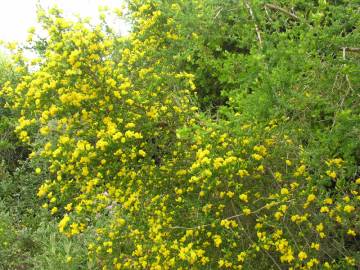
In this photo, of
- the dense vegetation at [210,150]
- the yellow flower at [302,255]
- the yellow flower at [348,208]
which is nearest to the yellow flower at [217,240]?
the dense vegetation at [210,150]

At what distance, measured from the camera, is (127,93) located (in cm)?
278

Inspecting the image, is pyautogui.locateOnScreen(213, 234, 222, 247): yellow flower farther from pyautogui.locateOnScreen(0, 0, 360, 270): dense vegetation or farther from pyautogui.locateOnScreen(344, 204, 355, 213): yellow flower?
pyautogui.locateOnScreen(344, 204, 355, 213): yellow flower

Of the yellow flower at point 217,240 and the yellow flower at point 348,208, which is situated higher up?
the yellow flower at point 217,240

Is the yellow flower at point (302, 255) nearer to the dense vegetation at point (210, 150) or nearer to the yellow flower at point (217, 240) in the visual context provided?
Result: the dense vegetation at point (210, 150)

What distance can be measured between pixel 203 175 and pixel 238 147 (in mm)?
361

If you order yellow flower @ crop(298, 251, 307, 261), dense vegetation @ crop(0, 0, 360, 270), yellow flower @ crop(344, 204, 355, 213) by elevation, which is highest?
dense vegetation @ crop(0, 0, 360, 270)

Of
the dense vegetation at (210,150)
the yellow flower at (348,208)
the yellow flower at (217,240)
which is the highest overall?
the dense vegetation at (210,150)

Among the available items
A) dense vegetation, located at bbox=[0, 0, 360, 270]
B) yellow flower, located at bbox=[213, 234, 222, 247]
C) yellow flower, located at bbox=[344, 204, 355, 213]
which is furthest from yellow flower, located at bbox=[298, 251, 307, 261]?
yellow flower, located at bbox=[213, 234, 222, 247]

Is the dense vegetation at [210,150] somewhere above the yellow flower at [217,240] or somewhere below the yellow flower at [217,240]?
above

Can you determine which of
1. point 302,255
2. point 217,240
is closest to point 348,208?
point 302,255

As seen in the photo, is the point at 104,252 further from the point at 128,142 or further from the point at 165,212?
the point at 128,142

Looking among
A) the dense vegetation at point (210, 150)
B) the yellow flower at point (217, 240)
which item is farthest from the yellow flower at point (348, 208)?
the yellow flower at point (217, 240)

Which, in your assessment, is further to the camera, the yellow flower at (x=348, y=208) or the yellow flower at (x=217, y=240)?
the yellow flower at (x=217, y=240)

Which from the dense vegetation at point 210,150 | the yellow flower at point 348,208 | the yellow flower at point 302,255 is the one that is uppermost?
the dense vegetation at point 210,150
